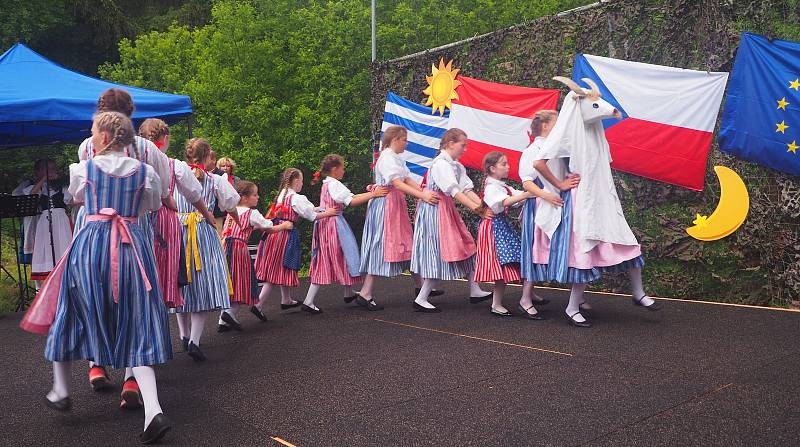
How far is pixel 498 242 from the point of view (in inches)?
225

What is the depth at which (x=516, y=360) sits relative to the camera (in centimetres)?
419

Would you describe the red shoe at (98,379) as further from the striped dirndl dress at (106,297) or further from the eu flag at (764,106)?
the eu flag at (764,106)

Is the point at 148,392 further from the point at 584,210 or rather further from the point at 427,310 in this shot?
the point at 427,310

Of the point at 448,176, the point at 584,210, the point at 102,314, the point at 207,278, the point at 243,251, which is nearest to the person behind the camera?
the point at 102,314

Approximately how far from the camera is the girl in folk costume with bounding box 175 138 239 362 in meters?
4.71

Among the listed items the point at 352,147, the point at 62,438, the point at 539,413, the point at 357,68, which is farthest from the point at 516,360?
the point at 357,68

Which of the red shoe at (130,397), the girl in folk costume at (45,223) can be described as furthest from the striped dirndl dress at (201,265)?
the girl in folk costume at (45,223)

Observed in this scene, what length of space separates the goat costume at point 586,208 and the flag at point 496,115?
85.6 inches

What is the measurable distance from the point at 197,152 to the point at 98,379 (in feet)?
5.35

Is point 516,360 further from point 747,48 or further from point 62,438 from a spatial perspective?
point 747,48

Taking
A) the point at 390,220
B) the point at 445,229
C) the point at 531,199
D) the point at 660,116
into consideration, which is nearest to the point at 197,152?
the point at 390,220

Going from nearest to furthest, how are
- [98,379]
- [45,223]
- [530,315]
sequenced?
[98,379]
[530,315]
[45,223]

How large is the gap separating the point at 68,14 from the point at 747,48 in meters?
21.0

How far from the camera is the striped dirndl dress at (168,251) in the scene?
4.26 m
